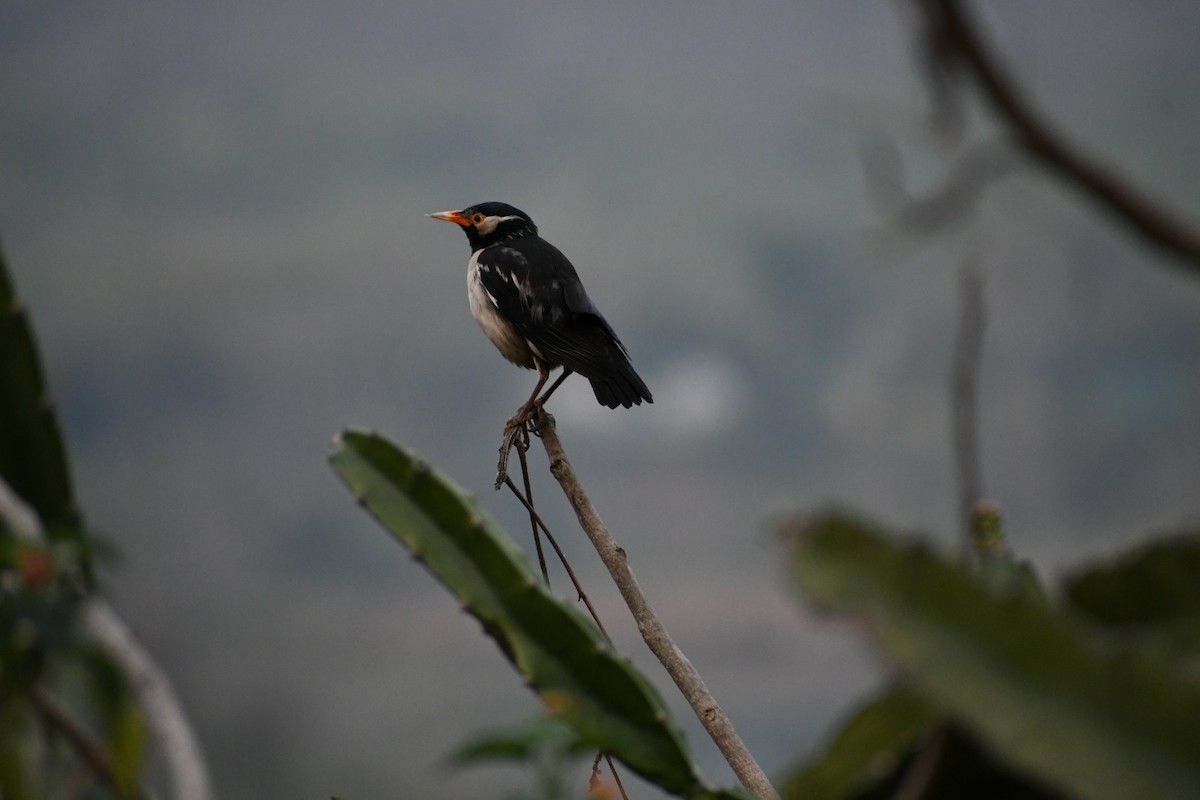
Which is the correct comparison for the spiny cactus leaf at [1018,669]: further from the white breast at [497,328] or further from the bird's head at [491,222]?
the bird's head at [491,222]

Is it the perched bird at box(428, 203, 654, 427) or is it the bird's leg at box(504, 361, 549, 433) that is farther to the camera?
the perched bird at box(428, 203, 654, 427)

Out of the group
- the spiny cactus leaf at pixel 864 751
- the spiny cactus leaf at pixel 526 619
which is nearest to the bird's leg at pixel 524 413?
the spiny cactus leaf at pixel 526 619

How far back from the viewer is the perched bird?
2914 millimetres

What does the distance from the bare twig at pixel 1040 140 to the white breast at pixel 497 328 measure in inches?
103

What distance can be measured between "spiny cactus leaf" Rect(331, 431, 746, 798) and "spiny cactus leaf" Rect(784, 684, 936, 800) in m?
0.34

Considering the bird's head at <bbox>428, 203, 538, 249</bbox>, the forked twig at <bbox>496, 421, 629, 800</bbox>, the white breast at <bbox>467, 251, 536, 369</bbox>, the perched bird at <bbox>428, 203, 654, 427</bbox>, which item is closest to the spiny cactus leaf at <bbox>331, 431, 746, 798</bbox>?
the forked twig at <bbox>496, 421, 629, 800</bbox>

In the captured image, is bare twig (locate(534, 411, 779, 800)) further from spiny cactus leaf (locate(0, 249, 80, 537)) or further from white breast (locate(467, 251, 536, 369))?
white breast (locate(467, 251, 536, 369))

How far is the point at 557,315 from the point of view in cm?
315

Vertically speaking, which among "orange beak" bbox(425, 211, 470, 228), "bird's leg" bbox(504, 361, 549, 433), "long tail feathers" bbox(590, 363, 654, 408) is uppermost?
"orange beak" bbox(425, 211, 470, 228)

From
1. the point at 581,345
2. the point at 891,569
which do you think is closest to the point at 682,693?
the point at 891,569

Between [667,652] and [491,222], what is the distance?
251 centimetres

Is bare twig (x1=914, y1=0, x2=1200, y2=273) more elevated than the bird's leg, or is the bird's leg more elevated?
the bird's leg

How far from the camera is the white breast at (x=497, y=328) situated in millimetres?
3328

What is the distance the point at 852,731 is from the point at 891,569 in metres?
0.22
